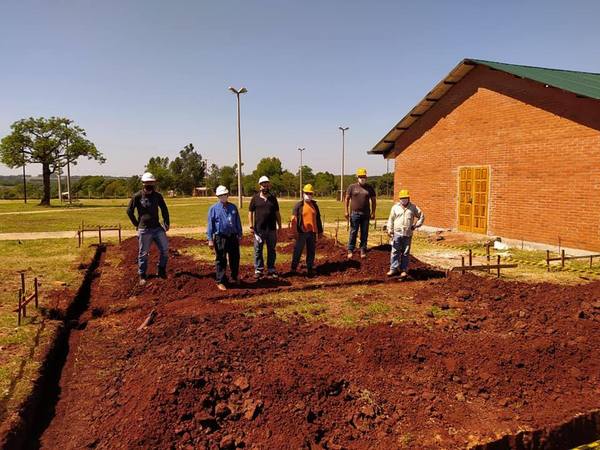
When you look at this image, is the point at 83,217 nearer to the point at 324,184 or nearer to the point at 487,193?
the point at 487,193

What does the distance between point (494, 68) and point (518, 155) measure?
2759 millimetres

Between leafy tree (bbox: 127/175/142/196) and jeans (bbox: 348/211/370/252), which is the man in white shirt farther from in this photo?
leafy tree (bbox: 127/175/142/196)

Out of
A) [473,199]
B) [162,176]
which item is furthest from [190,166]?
[473,199]

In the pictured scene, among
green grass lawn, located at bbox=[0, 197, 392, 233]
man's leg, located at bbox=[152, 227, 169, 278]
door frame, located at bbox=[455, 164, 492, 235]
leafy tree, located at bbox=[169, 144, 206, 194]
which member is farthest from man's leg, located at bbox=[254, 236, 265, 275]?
leafy tree, located at bbox=[169, 144, 206, 194]

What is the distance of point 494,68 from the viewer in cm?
1352

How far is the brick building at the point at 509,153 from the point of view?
11.4 meters

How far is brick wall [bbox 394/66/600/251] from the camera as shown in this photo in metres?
11.4

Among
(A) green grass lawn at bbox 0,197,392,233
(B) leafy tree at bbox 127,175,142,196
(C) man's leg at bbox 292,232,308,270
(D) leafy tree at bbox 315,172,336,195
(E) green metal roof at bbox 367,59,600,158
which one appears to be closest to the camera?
(C) man's leg at bbox 292,232,308,270

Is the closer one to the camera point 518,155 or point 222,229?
point 222,229

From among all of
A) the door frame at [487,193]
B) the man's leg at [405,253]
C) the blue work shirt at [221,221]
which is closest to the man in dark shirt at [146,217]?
the blue work shirt at [221,221]

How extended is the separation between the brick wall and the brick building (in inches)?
1.0

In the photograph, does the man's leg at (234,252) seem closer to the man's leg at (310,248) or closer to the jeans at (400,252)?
the man's leg at (310,248)

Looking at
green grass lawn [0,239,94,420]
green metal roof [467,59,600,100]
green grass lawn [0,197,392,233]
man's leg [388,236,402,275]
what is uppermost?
green metal roof [467,59,600,100]

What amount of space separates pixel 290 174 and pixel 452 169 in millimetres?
61072
